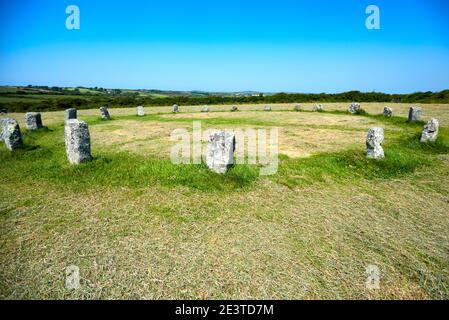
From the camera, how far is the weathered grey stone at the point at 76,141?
38.0ft

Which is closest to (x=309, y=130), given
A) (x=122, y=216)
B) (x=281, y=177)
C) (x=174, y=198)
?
(x=281, y=177)

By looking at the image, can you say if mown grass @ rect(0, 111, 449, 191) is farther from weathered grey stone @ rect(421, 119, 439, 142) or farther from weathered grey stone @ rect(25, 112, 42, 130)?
weathered grey stone @ rect(25, 112, 42, 130)

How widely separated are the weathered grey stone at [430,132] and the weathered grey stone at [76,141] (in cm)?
1673

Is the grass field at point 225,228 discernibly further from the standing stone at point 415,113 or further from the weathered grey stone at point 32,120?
the standing stone at point 415,113

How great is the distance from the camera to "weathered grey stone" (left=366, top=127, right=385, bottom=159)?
12422mm

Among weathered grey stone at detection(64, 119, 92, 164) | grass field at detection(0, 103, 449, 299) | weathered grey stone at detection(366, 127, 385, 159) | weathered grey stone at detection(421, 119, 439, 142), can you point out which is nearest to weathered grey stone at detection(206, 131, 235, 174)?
grass field at detection(0, 103, 449, 299)

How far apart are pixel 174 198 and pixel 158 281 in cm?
375

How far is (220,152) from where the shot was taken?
34.6 ft

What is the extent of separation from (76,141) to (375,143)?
12.6 m

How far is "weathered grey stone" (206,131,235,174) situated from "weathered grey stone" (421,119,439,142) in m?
11.3

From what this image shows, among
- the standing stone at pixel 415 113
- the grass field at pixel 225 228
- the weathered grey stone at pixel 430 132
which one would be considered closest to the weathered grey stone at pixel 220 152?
the grass field at pixel 225 228

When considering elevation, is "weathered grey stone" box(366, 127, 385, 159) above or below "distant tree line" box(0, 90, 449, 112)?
below

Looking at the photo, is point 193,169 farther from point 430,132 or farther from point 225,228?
point 430,132
